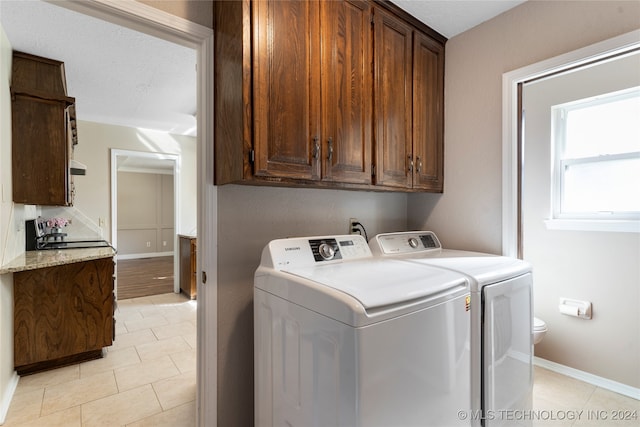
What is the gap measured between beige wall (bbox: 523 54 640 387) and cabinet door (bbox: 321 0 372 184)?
3.63 ft

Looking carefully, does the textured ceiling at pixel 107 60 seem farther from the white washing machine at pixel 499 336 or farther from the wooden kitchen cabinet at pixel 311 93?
the white washing machine at pixel 499 336

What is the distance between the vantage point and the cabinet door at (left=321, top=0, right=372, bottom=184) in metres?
1.39

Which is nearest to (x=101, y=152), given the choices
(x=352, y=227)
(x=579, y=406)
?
(x=352, y=227)

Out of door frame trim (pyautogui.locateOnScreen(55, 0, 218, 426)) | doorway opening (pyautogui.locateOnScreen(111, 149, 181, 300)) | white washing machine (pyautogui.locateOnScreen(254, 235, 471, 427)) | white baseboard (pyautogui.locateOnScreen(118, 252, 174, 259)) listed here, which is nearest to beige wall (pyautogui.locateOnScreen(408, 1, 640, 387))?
white washing machine (pyautogui.locateOnScreen(254, 235, 471, 427))

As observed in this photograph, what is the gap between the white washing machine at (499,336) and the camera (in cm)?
125

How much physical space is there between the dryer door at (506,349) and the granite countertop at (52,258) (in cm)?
259

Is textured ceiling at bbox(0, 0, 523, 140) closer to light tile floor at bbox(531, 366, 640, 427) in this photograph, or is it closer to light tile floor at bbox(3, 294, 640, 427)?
light tile floor at bbox(3, 294, 640, 427)

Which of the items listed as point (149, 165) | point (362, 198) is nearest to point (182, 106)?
point (362, 198)

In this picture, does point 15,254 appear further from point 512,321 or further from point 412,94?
point 512,321

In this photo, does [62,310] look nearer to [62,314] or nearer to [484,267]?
[62,314]

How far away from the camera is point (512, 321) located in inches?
55.1

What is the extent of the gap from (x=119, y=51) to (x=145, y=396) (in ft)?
7.91

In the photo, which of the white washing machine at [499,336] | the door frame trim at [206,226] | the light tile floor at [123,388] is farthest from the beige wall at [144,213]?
the white washing machine at [499,336]

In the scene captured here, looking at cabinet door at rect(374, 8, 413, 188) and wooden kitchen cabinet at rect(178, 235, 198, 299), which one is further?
wooden kitchen cabinet at rect(178, 235, 198, 299)
